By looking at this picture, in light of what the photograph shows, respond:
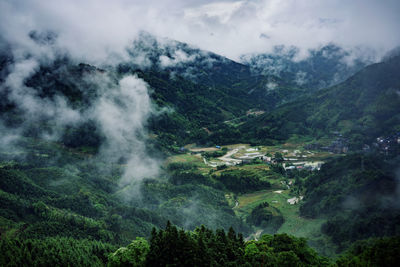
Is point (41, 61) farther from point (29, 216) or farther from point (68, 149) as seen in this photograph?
point (29, 216)

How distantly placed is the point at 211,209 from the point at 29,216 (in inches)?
2032

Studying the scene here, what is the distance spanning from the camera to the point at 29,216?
2891 inches

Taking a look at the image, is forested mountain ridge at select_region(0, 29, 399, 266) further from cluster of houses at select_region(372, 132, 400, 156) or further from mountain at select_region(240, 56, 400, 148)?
cluster of houses at select_region(372, 132, 400, 156)

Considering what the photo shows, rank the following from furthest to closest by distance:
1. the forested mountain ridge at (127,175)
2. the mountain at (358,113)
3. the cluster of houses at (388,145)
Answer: the mountain at (358,113)
the cluster of houses at (388,145)
the forested mountain ridge at (127,175)

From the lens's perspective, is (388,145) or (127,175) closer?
(388,145)

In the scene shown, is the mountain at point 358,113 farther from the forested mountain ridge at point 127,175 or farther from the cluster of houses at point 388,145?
the cluster of houses at point 388,145

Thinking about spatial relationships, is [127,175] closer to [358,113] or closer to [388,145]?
[388,145]

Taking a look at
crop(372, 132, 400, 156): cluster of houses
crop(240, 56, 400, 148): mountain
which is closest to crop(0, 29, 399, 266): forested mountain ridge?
crop(240, 56, 400, 148): mountain

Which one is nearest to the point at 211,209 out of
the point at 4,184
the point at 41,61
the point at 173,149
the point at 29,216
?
the point at 29,216

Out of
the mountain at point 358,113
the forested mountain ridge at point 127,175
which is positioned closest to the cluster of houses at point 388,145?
the mountain at point 358,113

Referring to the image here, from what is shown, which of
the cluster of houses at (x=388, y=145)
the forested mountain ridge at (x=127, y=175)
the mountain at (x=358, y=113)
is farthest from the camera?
the mountain at (x=358, y=113)

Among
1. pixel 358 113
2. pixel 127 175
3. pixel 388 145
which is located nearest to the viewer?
pixel 388 145

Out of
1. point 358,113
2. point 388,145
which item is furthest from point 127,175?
point 358,113

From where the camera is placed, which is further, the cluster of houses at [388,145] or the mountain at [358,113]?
the mountain at [358,113]
